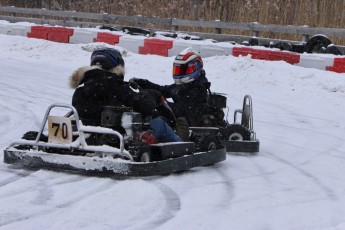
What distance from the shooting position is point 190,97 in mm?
7262

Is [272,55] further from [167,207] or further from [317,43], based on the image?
[167,207]

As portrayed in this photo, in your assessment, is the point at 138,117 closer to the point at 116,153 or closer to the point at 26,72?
the point at 116,153

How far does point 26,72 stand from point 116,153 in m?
7.96

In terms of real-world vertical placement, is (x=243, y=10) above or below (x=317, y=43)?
above

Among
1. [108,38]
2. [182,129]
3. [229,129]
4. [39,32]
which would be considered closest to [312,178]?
[182,129]

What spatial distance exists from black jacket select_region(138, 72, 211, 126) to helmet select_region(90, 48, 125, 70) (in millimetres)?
1239

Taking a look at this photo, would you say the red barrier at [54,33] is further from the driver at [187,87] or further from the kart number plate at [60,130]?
the kart number plate at [60,130]

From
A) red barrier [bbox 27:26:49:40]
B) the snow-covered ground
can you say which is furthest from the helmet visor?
red barrier [bbox 27:26:49:40]

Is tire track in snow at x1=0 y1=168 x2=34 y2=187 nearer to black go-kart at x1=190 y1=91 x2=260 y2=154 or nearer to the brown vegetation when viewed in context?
black go-kart at x1=190 y1=91 x2=260 y2=154

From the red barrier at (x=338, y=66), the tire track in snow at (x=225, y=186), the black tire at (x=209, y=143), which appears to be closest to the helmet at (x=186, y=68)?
the black tire at (x=209, y=143)

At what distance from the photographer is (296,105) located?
11.0 meters

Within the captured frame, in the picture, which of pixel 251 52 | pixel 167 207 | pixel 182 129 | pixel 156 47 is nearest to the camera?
pixel 167 207

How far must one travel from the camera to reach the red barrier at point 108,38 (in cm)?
1605

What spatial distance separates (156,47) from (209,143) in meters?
8.60
